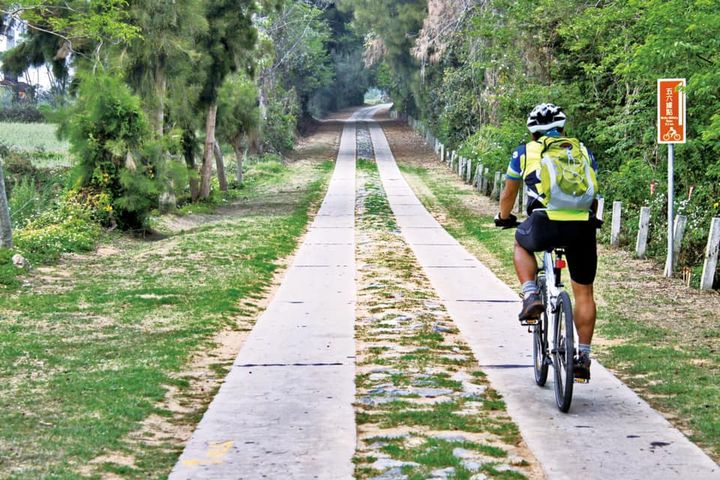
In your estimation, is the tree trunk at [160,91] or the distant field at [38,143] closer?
the tree trunk at [160,91]

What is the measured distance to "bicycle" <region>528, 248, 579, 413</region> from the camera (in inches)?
263

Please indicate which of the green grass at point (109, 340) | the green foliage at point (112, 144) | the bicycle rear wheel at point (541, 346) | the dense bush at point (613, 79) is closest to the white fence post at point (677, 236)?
the dense bush at point (613, 79)

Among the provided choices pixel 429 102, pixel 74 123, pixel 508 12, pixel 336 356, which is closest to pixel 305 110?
pixel 429 102

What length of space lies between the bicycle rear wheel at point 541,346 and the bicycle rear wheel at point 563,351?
1.18 feet

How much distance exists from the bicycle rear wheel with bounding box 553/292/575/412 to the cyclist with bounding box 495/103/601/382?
0.12 meters

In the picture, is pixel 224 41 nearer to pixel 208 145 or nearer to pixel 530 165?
pixel 208 145

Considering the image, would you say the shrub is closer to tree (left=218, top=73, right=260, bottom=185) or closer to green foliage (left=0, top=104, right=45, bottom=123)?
tree (left=218, top=73, right=260, bottom=185)

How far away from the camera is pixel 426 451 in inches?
233

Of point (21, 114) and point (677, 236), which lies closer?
point (677, 236)

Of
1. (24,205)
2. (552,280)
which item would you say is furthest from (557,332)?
(24,205)

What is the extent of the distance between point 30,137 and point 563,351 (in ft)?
136

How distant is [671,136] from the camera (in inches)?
565

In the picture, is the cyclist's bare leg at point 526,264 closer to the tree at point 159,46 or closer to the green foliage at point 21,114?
the tree at point 159,46

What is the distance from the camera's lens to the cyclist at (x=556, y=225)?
6789 mm
